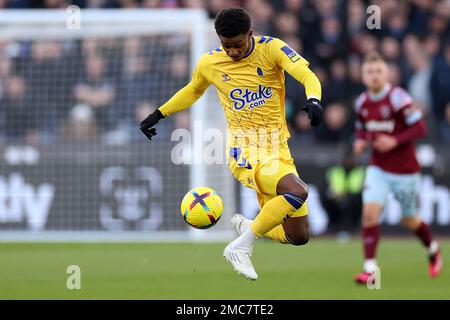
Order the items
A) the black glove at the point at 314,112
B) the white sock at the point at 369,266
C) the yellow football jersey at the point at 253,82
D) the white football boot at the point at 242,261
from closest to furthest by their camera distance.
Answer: the black glove at the point at 314,112 < the white football boot at the point at 242,261 < the yellow football jersey at the point at 253,82 < the white sock at the point at 369,266

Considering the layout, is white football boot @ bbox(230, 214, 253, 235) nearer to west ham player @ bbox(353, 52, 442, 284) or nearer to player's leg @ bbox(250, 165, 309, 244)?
player's leg @ bbox(250, 165, 309, 244)

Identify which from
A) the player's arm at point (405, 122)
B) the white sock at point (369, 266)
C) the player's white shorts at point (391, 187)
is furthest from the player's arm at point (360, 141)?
the white sock at point (369, 266)

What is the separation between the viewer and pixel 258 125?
8102 millimetres

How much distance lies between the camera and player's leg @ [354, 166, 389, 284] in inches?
392

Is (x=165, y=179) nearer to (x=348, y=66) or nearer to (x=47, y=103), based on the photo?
(x=47, y=103)

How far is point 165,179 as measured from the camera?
48.7ft

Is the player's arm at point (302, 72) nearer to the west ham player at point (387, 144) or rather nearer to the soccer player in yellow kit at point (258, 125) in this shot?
the soccer player in yellow kit at point (258, 125)

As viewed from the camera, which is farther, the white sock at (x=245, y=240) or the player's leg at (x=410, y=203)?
the player's leg at (x=410, y=203)

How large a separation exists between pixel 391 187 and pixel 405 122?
27.2 inches

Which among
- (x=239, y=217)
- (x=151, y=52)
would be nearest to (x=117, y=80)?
(x=151, y=52)

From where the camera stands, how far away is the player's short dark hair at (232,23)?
7.46m

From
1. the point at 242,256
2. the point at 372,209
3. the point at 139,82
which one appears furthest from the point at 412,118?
the point at 139,82

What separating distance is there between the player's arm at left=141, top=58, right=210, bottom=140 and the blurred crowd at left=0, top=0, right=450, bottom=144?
21.5ft

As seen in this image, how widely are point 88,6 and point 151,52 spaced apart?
2.13 m
